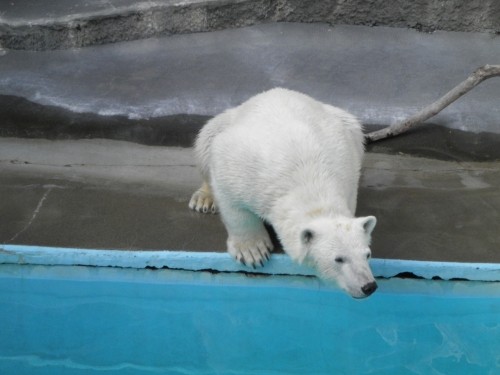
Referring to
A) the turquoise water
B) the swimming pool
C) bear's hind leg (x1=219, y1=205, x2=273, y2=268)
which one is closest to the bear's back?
bear's hind leg (x1=219, y1=205, x2=273, y2=268)

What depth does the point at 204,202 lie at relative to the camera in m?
4.52

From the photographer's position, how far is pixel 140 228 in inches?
171

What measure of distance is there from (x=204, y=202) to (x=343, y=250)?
1485 millimetres

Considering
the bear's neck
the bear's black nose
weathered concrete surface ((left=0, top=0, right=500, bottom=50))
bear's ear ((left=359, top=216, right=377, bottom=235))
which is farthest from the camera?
weathered concrete surface ((left=0, top=0, right=500, bottom=50))

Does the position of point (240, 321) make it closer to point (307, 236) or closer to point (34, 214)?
point (307, 236)

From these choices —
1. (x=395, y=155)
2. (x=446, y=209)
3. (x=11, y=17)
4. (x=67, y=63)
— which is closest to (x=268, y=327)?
(x=446, y=209)

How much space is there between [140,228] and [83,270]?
1.56 ft

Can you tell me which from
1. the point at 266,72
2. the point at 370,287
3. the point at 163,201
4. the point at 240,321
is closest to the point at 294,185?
the point at 370,287

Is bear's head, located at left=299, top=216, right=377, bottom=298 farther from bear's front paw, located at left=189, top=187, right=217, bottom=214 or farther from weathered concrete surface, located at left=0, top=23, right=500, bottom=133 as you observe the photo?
weathered concrete surface, located at left=0, top=23, right=500, bottom=133

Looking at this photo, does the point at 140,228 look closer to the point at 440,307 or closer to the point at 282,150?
the point at 282,150

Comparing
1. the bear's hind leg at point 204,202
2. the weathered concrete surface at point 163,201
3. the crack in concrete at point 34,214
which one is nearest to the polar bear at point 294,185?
the bear's hind leg at point 204,202

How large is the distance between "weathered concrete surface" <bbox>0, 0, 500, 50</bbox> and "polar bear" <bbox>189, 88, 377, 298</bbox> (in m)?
2.52

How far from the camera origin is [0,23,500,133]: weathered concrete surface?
5.69 meters

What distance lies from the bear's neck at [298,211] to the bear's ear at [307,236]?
7 centimetres
